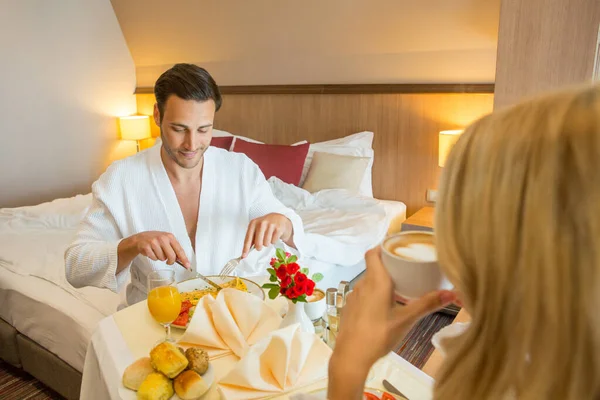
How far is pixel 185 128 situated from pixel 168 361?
97 cm

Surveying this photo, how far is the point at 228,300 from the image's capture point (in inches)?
44.2

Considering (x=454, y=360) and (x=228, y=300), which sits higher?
(x=454, y=360)

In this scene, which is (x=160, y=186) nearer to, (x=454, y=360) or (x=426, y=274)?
(x=426, y=274)

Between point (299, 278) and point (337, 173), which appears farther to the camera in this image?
point (337, 173)

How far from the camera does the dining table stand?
2.98ft

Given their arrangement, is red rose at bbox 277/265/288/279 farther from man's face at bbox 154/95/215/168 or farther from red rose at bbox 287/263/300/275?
man's face at bbox 154/95/215/168

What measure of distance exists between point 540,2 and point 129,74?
4204 mm

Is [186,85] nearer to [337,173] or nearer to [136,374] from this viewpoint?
[136,374]

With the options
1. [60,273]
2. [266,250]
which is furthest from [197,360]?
[60,273]

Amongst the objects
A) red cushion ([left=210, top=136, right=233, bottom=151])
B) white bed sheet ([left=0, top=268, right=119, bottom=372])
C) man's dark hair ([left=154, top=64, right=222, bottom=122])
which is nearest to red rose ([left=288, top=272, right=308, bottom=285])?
man's dark hair ([left=154, top=64, right=222, bottom=122])

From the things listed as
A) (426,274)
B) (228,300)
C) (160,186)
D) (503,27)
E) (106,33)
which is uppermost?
(106,33)

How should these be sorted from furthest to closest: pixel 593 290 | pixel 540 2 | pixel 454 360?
pixel 540 2 < pixel 454 360 < pixel 593 290

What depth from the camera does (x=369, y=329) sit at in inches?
24.7

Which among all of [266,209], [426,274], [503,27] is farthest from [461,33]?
[426,274]
